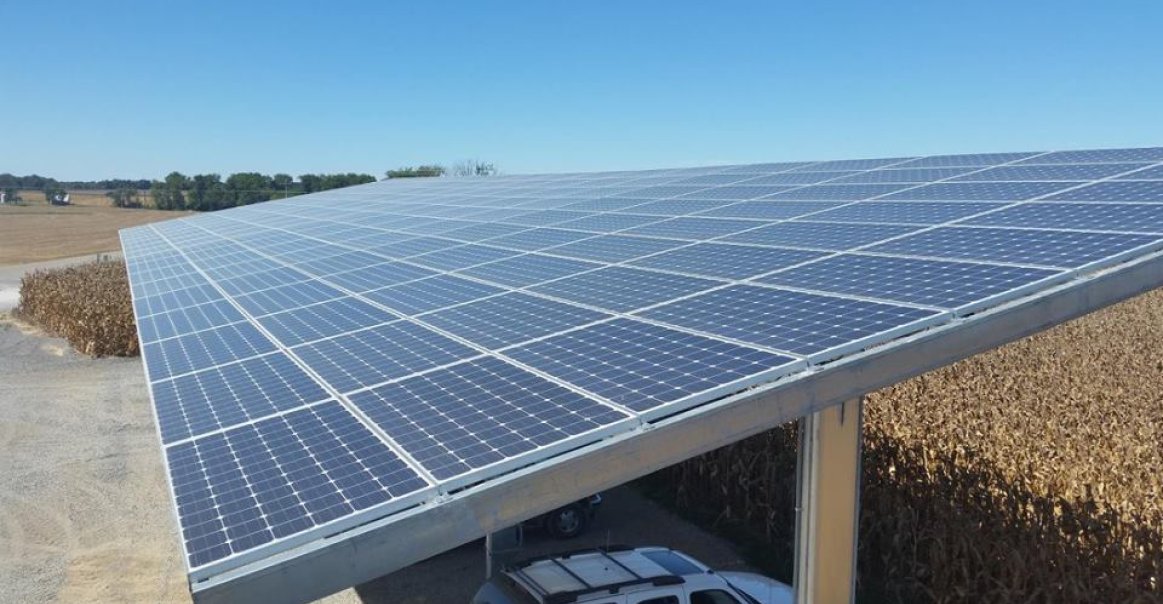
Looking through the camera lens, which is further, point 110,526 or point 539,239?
point 110,526

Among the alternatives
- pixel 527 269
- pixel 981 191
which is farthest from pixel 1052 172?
pixel 527 269

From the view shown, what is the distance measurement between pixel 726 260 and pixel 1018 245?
281 centimetres

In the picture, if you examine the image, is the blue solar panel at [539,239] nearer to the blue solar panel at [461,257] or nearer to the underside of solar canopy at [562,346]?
the underside of solar canopy at [562,346]

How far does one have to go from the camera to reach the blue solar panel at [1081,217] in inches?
317

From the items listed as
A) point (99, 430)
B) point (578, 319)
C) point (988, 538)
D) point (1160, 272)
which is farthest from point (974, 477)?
point (99, 430)

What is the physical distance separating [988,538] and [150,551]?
39.1 ft

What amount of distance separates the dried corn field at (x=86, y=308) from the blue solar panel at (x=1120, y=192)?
26760 mm

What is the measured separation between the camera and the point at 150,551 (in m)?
13.6

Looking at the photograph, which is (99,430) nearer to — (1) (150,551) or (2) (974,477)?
(1) (150,551)

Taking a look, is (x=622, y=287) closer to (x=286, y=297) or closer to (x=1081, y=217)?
(x=1081, y=217)

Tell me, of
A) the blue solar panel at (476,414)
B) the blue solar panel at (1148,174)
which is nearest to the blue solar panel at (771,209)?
the blue solar panel at (1148,174)

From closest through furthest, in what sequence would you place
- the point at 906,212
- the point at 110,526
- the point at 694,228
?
the point at 906,212 → the point at 694,228 → the point at 110,526

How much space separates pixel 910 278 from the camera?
7414 millimetres

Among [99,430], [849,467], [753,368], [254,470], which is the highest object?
[753,368]
